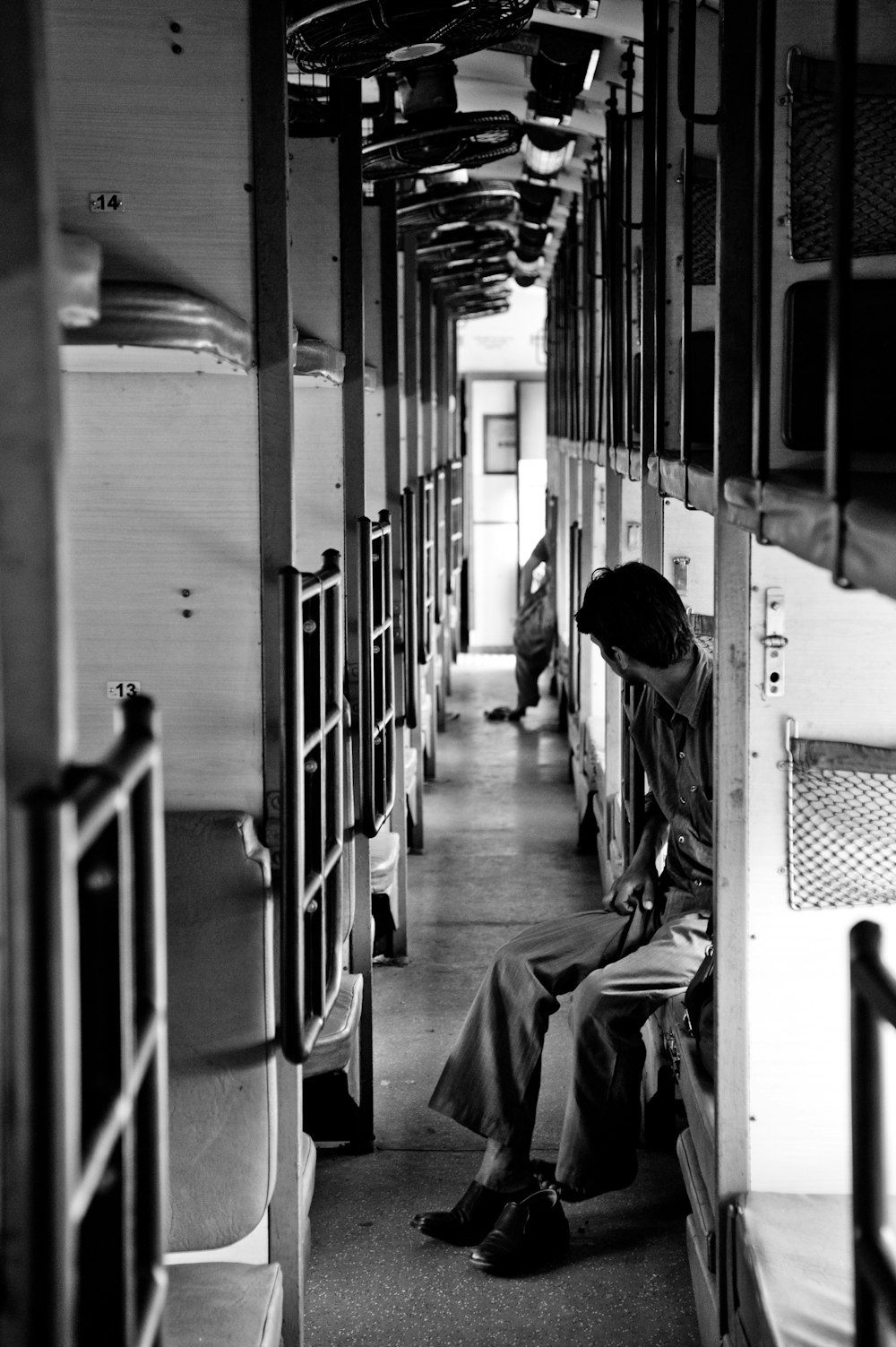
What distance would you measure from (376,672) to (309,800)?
1.77m

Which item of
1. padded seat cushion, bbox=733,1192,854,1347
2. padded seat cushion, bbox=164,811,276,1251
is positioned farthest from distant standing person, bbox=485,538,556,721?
padded seat cushion, bbox=164,811,276,1251

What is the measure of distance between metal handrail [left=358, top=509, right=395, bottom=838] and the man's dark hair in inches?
31.0

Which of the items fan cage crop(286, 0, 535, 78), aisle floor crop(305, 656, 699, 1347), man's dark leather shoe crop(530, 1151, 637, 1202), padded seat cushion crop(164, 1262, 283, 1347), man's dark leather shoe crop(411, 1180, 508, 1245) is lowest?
aisle floor crop(305, 656, 699, 1347)

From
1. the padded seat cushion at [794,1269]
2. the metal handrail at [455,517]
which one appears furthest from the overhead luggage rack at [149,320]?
the metal handrail at [455,517]

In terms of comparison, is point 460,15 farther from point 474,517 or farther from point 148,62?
point 474,517

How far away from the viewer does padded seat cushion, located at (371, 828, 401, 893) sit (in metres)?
5.73

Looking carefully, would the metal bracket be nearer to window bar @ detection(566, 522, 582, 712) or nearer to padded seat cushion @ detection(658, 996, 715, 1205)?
padded seat cushion @ detection(658, 996, 715, 1205)

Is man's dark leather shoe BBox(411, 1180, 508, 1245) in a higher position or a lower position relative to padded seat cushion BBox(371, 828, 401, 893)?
lower

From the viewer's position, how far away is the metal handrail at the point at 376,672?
4.52m

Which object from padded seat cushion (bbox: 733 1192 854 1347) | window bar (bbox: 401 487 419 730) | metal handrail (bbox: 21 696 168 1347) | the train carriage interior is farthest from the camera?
window bar (bbox: 401 487 419 730)

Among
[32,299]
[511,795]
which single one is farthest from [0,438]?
[511,795]

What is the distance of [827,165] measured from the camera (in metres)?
2.82

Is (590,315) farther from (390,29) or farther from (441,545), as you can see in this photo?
(390,29)

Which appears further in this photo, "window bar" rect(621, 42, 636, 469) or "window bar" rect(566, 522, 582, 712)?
"window bar" rect(566, 522, 582, 712)
